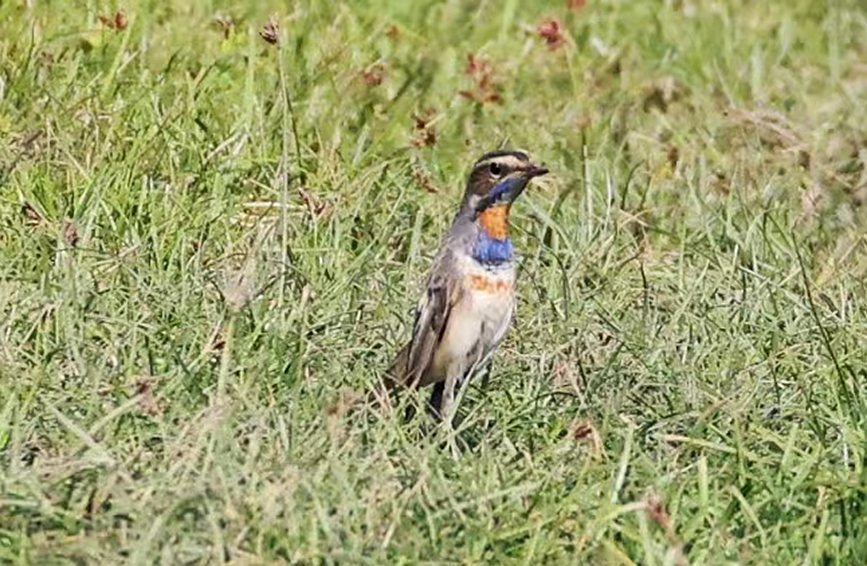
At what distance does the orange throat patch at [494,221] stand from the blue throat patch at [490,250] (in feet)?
0.04

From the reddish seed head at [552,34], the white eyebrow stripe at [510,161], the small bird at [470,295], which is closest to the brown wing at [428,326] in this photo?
the small bird at [470,295]

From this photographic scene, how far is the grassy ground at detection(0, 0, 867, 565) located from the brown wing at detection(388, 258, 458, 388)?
0.38ft

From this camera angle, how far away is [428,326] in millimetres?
6027

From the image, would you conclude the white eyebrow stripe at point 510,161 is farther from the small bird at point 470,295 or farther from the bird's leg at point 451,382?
the bird's leg at point 451,382

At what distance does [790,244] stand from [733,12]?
269cm

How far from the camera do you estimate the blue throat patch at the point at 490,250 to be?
6016 millimetres

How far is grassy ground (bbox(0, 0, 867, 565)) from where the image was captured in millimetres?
5152

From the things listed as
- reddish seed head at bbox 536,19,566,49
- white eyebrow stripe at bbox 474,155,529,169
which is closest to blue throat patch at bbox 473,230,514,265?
white eyebrow stripe at bbox 474,155,529,169

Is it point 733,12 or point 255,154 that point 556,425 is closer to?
point 255,154

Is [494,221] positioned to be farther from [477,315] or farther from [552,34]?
[552,34]

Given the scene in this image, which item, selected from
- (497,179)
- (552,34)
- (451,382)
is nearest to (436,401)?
(451,382)

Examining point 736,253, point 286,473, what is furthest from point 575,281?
point 286,473

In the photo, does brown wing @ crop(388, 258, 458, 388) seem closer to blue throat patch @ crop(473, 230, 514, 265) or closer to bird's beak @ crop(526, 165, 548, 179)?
blue throat patch @ crop(473, 230, 514, 265)

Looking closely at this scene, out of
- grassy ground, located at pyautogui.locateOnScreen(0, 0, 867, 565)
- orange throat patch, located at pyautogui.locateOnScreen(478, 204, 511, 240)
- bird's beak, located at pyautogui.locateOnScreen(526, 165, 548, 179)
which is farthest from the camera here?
orange throat patch, located at pyautogui.locateOnScreen(478, 204, 511, 240)
